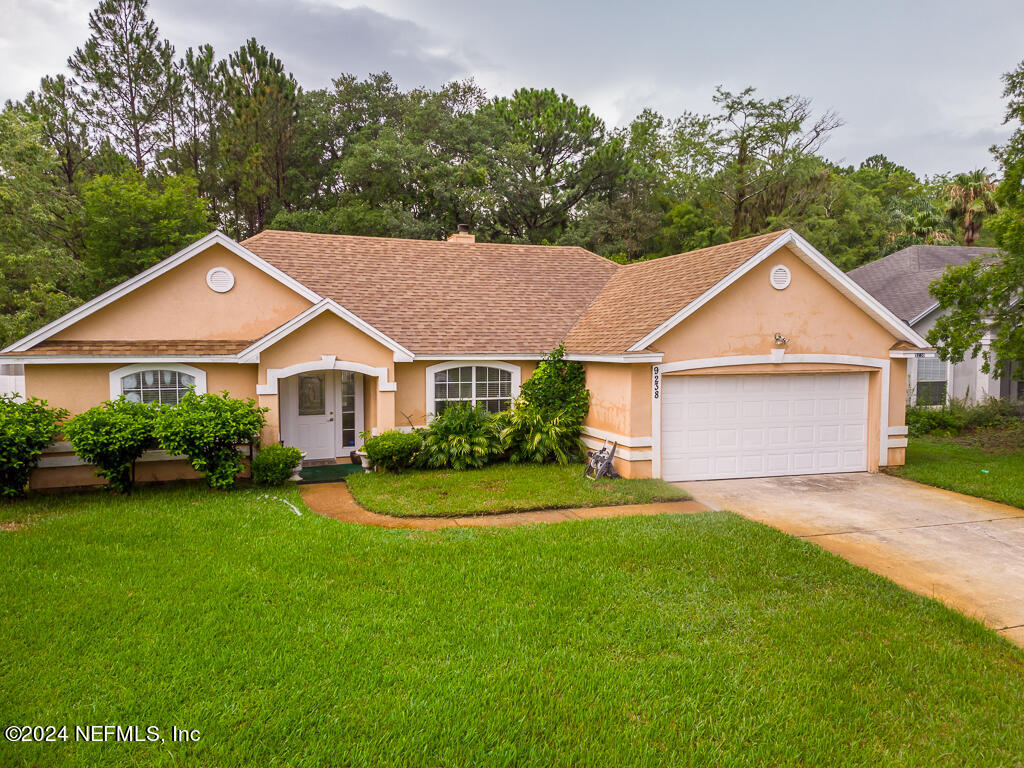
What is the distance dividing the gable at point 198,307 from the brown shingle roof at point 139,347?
144mm

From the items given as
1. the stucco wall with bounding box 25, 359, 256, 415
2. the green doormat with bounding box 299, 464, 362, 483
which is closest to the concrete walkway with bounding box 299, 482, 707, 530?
the green doormat with bounding box 299, 464, 362, 483

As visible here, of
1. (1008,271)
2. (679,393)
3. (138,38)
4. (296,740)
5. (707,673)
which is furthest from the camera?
(138,38)

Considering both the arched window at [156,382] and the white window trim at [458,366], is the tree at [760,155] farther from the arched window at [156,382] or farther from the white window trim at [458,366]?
the arched window at [156,382]

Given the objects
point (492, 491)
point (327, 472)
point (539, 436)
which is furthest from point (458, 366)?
point (492, 491)

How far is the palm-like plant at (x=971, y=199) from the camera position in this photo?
26.1 m

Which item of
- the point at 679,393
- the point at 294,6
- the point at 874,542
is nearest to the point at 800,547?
the point at 874,542

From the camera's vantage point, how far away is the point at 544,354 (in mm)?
14523

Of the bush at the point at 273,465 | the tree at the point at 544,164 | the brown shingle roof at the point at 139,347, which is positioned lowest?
the bush at the point at 273,465

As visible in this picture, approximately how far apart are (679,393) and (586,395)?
7.55ft

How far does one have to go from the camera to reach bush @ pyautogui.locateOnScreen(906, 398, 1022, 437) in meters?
18.5

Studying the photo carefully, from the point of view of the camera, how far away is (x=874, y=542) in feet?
28.4

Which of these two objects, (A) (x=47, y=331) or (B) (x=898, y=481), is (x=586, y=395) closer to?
(B) (x=898, y=481)

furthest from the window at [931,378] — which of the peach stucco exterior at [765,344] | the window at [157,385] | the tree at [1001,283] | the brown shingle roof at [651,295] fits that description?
the window at [157,385]

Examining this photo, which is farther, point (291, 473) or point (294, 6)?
point (294, 6)
